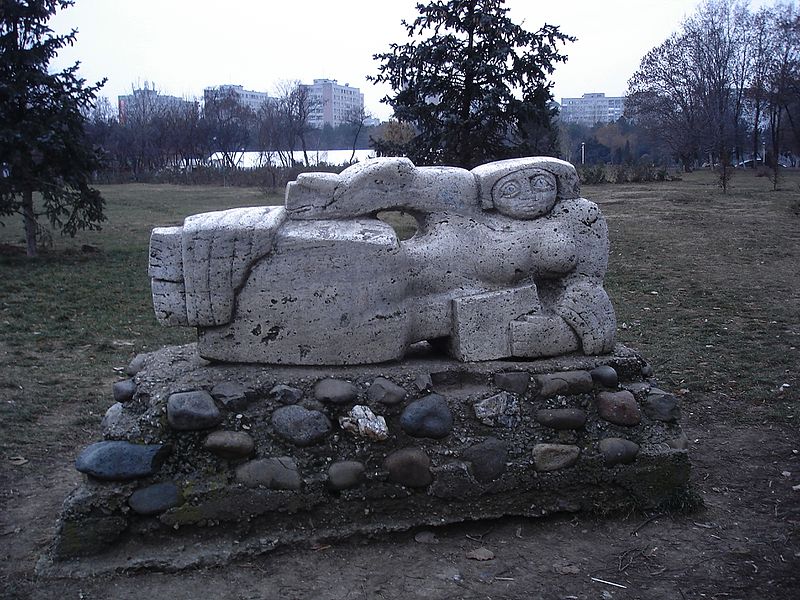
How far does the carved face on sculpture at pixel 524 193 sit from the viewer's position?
13.9 ft

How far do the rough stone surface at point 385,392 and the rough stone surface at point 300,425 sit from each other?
0.87 feet

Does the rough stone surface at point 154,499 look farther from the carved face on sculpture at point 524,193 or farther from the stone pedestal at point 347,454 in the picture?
the carved face on sculpture at point 524,193

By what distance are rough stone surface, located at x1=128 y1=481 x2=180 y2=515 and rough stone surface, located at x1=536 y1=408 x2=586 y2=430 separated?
1.83m

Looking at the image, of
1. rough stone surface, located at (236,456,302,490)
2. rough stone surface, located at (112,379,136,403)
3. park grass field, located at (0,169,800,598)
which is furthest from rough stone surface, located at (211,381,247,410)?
park grass field, located at (0,169,800,598)

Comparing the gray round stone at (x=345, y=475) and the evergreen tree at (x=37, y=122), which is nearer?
the gray round stone at (x=345, y=475)

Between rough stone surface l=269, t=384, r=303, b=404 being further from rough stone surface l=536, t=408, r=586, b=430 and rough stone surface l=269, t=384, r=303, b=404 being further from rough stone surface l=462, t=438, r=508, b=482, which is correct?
rough stone surface l=536, t=408, r=586, b=430

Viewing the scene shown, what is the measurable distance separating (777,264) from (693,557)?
28.0 feet

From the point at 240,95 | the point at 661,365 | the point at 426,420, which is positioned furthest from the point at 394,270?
the point at 240,95

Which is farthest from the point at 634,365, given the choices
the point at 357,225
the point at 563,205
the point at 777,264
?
the point at 777,264

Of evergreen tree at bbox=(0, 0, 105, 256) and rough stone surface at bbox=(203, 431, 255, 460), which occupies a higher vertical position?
evergreen tree at bbox=(0, 0, 105, 256)

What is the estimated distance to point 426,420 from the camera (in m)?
3.80

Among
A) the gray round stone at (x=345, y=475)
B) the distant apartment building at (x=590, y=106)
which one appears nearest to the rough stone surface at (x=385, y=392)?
the gray round stone at (x=345, y=475)

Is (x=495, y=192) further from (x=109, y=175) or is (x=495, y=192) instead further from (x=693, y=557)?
(x=109, y=175)

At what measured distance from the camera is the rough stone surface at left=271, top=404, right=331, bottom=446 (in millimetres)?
3719
